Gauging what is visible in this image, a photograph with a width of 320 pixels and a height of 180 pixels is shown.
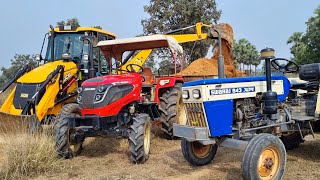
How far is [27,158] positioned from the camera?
5590mm

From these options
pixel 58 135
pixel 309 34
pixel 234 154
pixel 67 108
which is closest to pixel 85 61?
pixel 67 108

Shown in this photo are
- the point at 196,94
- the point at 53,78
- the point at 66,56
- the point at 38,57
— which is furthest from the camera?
the point at 38,57

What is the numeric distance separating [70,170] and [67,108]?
62.8 inches

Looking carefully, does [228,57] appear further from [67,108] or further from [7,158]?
[7,158]

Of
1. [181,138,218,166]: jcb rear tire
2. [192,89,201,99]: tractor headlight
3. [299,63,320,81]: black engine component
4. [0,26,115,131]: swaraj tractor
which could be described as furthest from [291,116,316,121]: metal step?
[0,26,115,131]: swaraj tractor

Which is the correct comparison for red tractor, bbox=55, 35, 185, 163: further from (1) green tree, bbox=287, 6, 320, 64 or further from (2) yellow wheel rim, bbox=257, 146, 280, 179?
(1) green tree, bbox=287, 6, 320, 64

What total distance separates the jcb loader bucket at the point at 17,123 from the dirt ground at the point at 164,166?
1.13 m

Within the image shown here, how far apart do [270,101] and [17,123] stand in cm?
496

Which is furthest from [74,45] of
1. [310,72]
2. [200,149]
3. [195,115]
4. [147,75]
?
[310,72]

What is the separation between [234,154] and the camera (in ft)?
21.9

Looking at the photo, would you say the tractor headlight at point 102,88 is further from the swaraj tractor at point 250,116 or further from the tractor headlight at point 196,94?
the tractor headlight at point 196,94

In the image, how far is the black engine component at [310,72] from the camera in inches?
230

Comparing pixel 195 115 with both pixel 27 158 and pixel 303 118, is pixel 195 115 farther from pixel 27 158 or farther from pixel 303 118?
pixel 27 158

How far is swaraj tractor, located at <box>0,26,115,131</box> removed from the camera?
793 cm
